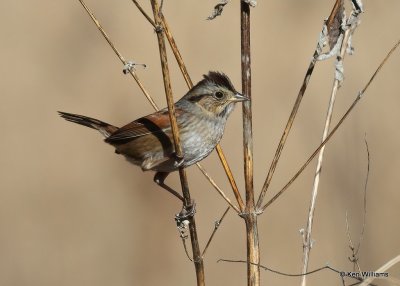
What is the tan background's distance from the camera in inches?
252

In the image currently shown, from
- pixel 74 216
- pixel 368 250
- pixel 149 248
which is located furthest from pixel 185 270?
pixel 368 250

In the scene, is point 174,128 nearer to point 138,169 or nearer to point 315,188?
point 315,188

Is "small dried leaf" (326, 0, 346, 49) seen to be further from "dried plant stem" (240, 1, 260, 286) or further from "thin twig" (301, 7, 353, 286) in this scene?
"dried plant stem" (240, 1, 260, 286)

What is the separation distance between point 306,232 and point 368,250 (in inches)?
108

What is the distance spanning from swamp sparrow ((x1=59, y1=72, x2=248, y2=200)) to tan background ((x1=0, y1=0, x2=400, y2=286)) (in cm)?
198

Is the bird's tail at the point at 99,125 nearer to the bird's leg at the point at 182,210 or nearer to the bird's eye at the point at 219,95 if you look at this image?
the bird's leg at the point at 182,210

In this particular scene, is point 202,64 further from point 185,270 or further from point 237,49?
point 185,270

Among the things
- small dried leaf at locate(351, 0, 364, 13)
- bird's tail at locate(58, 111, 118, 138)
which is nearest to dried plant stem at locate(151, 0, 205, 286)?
small dried leaf at locate(351, 0, 364, 13)

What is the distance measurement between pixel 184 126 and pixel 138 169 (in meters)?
2.58

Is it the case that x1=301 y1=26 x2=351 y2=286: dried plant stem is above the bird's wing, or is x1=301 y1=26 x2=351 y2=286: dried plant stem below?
below

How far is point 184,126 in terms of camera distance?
4.13 meters

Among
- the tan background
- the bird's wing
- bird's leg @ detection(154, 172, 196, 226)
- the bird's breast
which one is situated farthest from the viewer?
the tan background

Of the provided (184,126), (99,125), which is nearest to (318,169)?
(184,126)

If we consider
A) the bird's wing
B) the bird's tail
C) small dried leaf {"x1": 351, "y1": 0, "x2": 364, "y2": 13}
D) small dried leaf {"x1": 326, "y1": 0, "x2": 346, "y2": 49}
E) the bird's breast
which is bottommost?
the bird's breast
